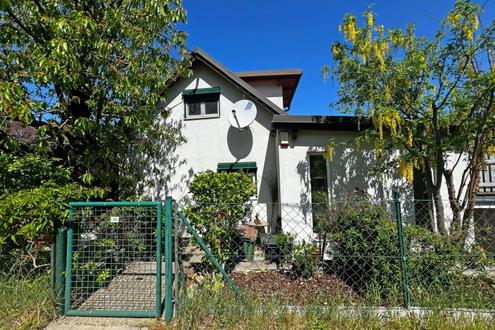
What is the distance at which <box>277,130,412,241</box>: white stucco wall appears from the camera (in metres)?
6.93

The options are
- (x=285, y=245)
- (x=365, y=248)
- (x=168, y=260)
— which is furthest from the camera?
(x=285, y=245)

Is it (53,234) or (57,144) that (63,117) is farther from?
(53,234)

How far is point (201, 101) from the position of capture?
878 centimetres

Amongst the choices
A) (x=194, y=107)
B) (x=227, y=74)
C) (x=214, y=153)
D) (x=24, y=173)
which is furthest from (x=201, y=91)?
(x=24, y=173)

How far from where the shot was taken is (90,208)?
14.1 ft

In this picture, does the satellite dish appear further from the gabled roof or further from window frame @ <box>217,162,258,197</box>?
window frame @ <box>217,162,258,197</box>

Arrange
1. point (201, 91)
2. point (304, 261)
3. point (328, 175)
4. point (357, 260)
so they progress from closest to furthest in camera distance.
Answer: point (357, 260) → point (304, 261) → point (328, 175) → point (201, 91)

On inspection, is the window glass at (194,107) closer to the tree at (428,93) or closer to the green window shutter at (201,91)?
the green window shutter at (201,91)

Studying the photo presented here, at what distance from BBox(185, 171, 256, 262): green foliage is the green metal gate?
3.43 ft

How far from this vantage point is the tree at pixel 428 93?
531 centimetres

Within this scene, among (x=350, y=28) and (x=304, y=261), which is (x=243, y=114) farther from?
(x=304, y=261)

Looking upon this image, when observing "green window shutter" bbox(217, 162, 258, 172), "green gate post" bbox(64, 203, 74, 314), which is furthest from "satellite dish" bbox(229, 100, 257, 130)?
"green gate post" bbox(64, 203, 74, 314)

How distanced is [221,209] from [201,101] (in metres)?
4.29

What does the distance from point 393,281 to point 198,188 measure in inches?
151
